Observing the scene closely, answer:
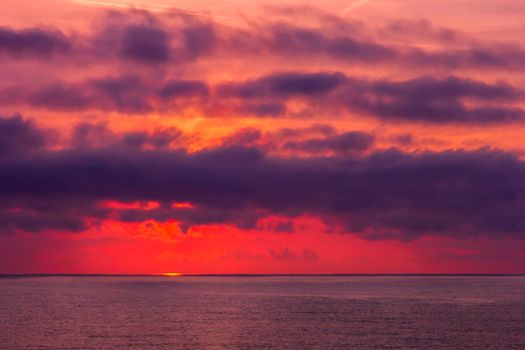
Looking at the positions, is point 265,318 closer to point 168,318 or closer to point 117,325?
point 168,318

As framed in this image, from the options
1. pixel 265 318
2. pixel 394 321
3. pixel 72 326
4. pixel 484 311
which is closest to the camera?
pixel 72 326

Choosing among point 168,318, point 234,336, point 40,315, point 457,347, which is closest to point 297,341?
point 234,336

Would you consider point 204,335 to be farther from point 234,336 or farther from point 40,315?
point 40,315

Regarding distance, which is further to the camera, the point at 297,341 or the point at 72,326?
the point at 72,326

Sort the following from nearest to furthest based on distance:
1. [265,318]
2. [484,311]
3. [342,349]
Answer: [342,349] → [265,318] → [484,311]

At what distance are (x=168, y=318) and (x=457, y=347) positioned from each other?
7382cm

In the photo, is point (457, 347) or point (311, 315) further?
point (311, 315)

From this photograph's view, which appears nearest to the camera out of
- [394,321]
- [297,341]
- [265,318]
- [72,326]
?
[297,341]

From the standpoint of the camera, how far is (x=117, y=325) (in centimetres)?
15238

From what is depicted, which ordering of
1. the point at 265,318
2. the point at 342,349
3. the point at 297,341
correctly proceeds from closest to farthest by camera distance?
the point at 342,349 < the point at 297,341 < the point at 265,318

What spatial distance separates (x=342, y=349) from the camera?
373ft

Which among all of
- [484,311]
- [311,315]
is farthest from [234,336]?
[484,311]

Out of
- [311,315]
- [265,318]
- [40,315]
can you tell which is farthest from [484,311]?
[40,315]

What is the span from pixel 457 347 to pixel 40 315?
327ft
